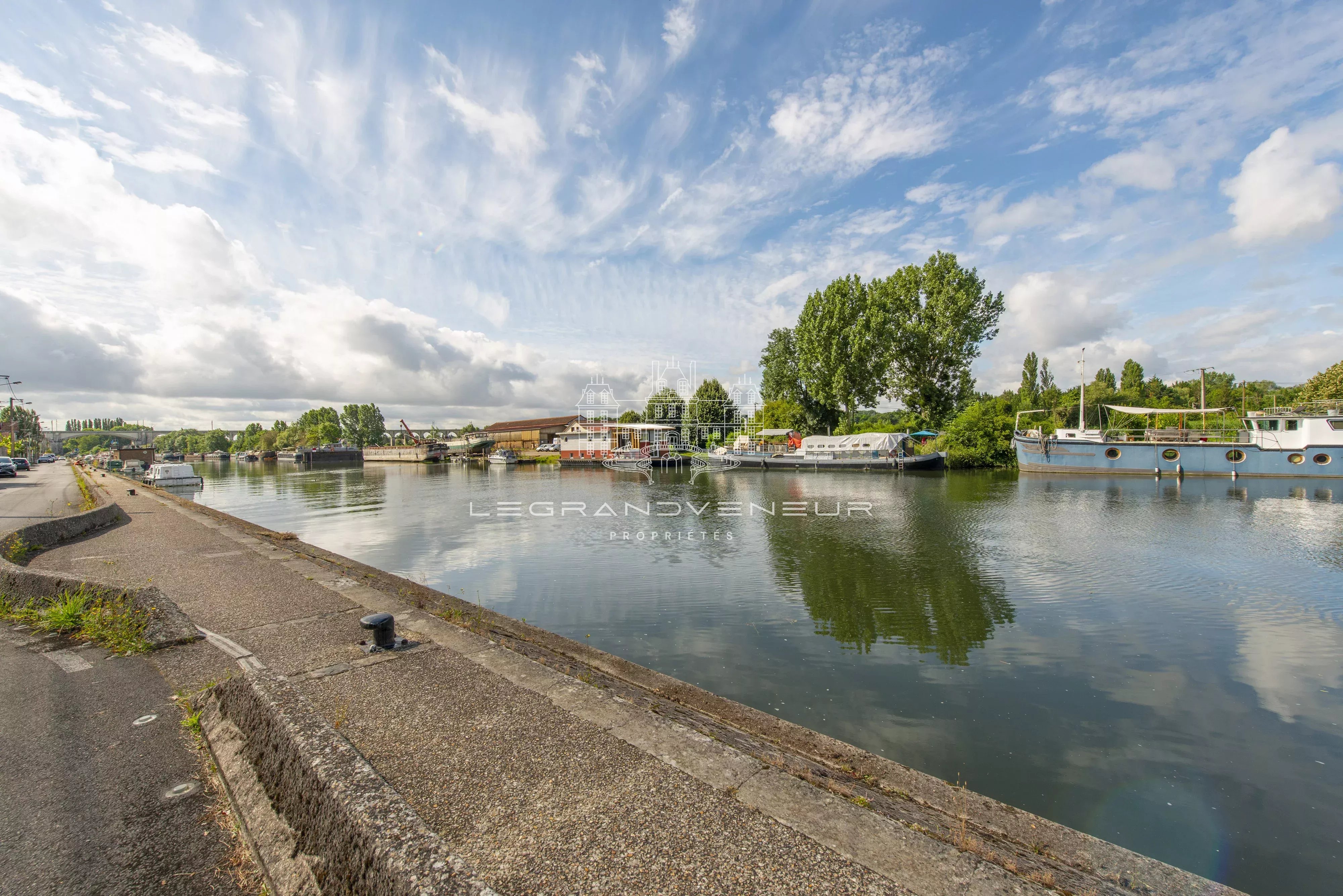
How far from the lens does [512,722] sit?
4.11 meters

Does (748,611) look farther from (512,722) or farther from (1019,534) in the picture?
(1019,534)

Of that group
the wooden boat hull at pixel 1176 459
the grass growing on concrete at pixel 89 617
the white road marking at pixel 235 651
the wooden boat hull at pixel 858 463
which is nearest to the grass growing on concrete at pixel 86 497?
the grass growing on concrete at pixel 89 617

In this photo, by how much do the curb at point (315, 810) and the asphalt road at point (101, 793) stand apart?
206 millimetres

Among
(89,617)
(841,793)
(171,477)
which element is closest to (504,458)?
(171,477)

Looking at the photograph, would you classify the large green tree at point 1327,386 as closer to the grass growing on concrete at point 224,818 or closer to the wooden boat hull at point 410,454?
the grass growing on concrete at point 224,818

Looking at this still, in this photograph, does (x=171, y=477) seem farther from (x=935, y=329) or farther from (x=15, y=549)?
(x=935, y=329)

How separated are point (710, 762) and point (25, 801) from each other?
13.4 ft

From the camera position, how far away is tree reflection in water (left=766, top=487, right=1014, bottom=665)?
8297 millimetres

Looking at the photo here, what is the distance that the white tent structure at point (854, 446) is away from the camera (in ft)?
161

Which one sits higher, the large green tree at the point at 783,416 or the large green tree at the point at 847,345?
the large green tree at the point at 847,345

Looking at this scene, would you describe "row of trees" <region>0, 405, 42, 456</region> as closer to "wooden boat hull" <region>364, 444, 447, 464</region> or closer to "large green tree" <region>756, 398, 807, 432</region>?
"wooden boat hull" <region>364, 444, 447, 464</region>

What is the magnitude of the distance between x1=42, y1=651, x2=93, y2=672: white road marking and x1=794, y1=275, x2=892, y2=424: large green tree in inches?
2073

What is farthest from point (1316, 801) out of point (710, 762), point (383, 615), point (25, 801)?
point (25, 801)

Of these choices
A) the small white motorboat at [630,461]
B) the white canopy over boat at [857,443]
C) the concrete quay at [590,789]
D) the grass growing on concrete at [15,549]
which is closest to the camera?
the concrete quay at [590,789]
